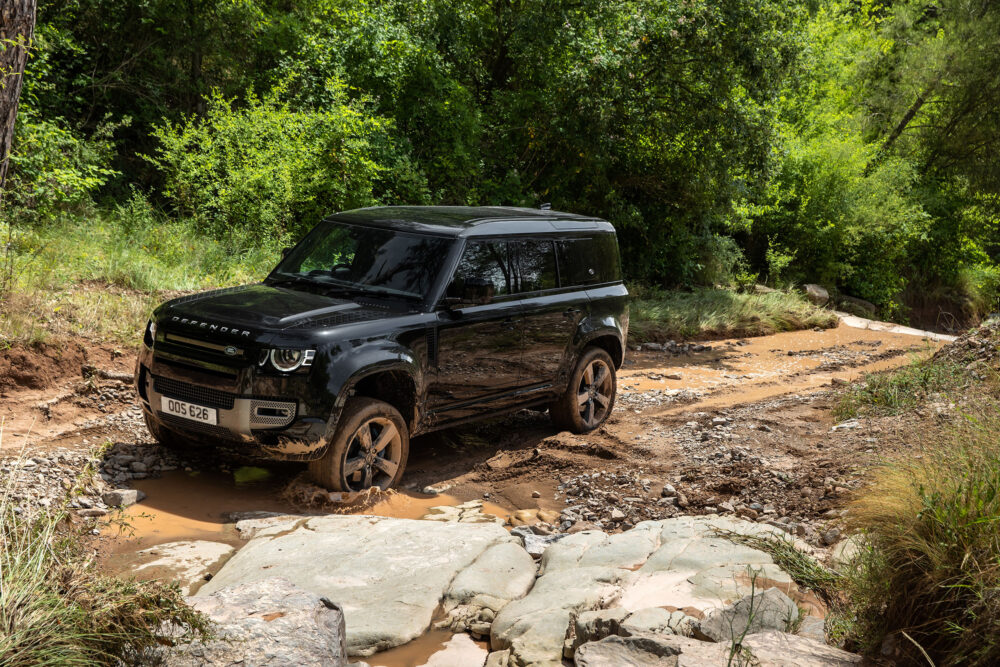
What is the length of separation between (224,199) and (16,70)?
5.18m

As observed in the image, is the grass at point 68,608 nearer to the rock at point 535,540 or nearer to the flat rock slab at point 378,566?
the flat rock slab at point 378,566

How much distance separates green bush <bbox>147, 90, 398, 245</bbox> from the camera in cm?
1236

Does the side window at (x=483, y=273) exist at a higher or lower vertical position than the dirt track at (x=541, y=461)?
higher

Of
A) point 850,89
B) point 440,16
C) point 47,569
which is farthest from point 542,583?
point 850,89

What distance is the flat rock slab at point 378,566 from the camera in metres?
4.38

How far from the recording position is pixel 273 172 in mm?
12406

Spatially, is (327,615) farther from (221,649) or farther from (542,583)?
(542,583)

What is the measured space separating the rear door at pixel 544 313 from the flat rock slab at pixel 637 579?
8.08 feet

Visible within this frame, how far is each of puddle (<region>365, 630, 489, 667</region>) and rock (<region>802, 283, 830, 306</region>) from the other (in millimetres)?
19215

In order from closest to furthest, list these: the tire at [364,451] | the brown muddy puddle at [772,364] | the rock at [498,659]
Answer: the rock at [498,659] < the tire at [364,451] < the brown muddy puddle at [772,364]

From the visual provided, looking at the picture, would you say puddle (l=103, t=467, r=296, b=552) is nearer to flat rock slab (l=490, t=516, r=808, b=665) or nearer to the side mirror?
the side mirror

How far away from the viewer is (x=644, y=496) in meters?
6.82

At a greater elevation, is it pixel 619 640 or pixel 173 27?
pixel 173 27

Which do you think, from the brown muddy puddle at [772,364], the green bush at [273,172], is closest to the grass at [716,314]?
the brown muddy puddle at [772,364]
